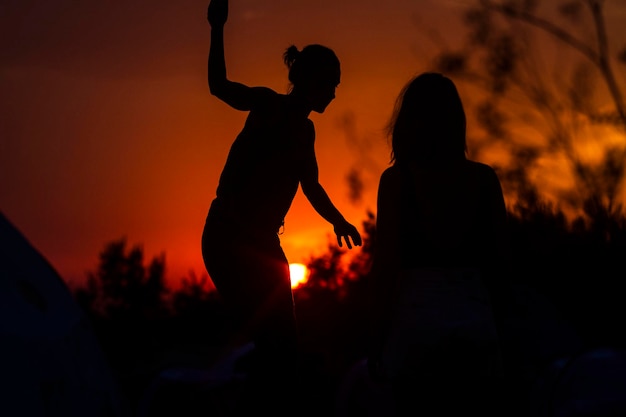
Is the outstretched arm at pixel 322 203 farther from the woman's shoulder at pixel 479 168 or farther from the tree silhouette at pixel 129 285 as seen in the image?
the tree silhouette at pixel 129 285

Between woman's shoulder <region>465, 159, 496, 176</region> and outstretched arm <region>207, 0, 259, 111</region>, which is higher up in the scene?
outstretched arm <region>207, 0, 259, 111</region>

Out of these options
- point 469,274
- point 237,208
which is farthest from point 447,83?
point 237,208

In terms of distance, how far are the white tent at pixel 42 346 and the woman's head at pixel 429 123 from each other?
4.95 feet

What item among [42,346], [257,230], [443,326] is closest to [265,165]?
[257,230]

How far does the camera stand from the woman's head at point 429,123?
2.78 m

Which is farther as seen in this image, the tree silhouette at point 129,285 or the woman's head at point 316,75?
the tree silhouette at point 129,285

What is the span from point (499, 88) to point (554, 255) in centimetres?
504

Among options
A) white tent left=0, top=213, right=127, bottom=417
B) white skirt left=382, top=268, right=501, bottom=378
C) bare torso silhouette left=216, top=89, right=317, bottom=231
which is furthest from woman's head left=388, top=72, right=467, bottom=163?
white tent left=0, top=213, right=127, bottom=417

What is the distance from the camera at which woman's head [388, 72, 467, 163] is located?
278 centimetres

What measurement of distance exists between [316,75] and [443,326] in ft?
5.92

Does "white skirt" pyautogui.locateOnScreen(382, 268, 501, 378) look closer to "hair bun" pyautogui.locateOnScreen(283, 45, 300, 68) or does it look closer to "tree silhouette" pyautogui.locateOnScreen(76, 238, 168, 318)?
"hair bun" pyautogui.locateOnScreen(283, 45, 300, 68)

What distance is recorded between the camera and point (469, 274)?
266 centimetres

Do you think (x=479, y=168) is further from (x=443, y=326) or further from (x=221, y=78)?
(x=221, y=78)

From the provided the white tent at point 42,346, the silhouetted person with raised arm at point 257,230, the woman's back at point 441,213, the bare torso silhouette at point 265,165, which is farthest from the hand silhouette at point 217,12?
the white tent at point 42,346
